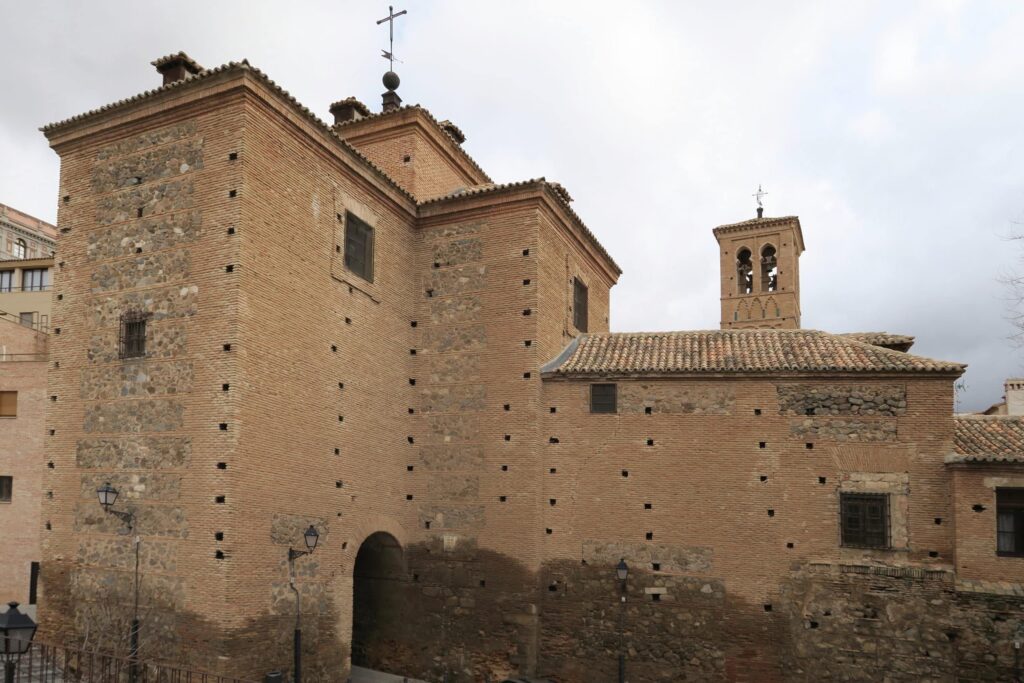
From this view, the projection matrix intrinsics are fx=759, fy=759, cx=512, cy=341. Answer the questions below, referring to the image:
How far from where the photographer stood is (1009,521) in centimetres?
1286

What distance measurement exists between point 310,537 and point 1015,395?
24778mm

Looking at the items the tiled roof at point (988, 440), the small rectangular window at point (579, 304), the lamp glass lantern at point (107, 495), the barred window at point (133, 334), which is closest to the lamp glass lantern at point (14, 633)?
the lamp glass lantern at point (107, 495)

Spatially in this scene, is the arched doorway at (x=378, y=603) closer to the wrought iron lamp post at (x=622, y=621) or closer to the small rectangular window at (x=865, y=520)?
the wrought iron lamp post at (x=622, y=621)

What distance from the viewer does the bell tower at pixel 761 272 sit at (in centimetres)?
3194

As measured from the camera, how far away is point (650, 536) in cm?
Answer: 1453

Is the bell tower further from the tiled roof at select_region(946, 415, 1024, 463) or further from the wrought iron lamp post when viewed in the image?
the wrought iron lamp post

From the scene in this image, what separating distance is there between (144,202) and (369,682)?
9689mm

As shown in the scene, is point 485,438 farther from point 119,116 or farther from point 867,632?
point 119,116

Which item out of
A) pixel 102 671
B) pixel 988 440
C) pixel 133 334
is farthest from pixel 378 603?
pixel 988 440

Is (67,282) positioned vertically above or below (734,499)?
above

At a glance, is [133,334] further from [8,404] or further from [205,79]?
[8,404]

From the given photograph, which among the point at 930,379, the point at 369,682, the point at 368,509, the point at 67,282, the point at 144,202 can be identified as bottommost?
the point at 369,682

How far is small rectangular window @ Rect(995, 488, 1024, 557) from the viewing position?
12.8 m

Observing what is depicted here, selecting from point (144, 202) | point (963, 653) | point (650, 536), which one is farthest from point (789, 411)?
point (144, 202)
